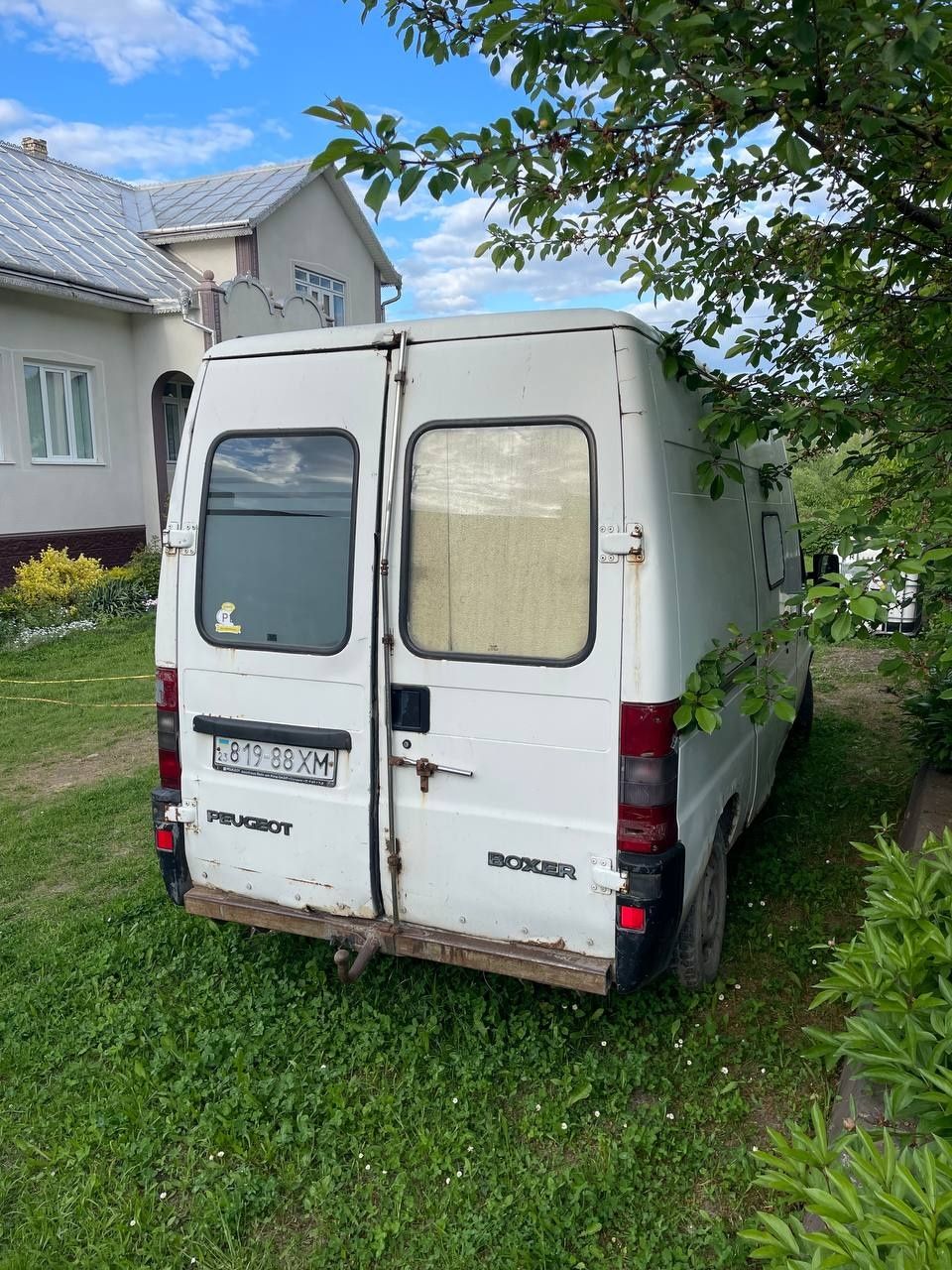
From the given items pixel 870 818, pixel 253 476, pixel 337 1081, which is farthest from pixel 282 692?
pixel 870 818

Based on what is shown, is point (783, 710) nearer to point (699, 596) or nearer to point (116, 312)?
point (699, 596)

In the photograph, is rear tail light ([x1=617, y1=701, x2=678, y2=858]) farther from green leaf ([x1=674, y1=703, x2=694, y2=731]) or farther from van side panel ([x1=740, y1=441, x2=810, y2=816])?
van side panel ([x1=740, y1=441, x2=810, y2=816])

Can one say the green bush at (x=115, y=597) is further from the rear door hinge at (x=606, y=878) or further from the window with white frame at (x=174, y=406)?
the rear door hinge at (x=606, y=878)

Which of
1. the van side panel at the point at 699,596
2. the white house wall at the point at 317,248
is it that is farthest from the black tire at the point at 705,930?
the white house wall at the point at 317,248

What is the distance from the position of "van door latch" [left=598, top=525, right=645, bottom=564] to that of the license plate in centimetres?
126

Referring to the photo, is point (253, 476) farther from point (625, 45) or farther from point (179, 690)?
point (625, 45)

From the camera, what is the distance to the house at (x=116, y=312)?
13.2 m

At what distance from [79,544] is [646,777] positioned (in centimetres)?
1322

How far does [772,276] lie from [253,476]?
2.42 metres

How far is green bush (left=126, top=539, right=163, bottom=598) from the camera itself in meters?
14.1

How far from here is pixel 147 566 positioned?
1453cm

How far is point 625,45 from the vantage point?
2318 millimetres

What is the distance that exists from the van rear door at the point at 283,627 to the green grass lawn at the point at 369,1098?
61cm

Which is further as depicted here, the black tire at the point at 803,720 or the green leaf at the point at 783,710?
the black tire at the point at 803,720
